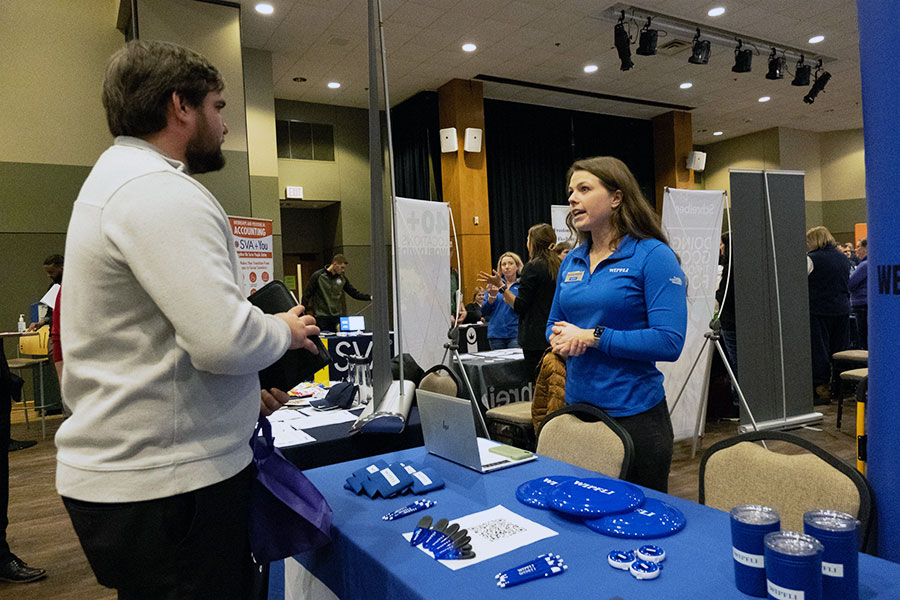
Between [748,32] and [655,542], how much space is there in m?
8.31

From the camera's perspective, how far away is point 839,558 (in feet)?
2.64

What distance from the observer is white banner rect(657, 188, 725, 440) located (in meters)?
4.12

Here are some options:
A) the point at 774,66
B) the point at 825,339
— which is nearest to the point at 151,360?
the point at 825,339

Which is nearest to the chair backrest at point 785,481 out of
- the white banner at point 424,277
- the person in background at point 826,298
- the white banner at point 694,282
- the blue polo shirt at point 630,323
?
the blue polo shirt at point 630,323

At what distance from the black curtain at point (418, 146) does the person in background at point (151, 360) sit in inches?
338

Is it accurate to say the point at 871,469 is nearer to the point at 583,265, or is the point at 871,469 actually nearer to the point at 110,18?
the point at 583,265

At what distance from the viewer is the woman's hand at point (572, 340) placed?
5.73 feet

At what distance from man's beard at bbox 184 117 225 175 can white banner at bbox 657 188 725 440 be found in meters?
3.52

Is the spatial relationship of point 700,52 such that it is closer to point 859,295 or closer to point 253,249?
point 859,295

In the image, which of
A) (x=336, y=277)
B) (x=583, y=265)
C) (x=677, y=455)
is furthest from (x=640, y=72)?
(x=583, y=265)

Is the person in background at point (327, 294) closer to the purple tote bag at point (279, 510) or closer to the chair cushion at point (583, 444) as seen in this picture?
the chair cushion at point (583, 444)

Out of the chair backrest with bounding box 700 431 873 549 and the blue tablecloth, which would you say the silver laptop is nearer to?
the blue tablecloth

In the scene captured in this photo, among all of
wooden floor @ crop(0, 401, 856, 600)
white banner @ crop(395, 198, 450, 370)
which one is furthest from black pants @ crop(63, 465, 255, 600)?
white banner @ crop(395, 198, 450, 370)

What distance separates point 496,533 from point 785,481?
683 mm
